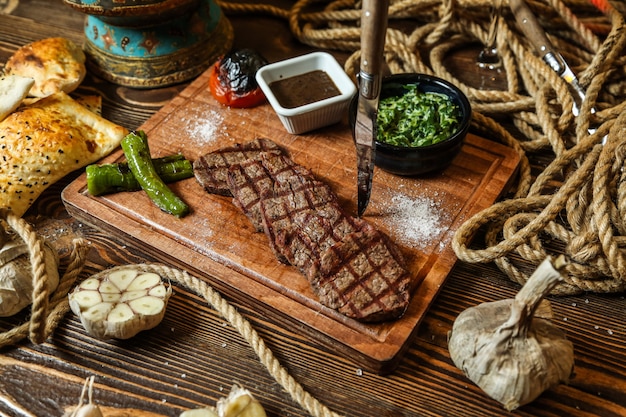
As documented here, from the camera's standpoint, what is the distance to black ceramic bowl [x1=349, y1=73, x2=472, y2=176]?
3.17m

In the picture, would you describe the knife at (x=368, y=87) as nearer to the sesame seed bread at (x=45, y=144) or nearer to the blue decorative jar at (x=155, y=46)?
the sesame seed bread at (x=45, y=144)

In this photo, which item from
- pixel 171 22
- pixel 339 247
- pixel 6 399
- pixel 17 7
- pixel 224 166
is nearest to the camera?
pixel 6 399

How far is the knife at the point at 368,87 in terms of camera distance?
253 cm

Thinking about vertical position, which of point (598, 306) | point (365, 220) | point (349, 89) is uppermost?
point (349, 89)

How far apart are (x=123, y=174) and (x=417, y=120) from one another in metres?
1.57

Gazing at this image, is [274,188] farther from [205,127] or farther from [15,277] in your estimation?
[15,277]

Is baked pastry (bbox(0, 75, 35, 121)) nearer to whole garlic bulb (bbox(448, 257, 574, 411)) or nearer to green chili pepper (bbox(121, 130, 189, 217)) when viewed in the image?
green chili pepper (bbox(121, 130, 189, 217))

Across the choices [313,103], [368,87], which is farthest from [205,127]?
[368,87]

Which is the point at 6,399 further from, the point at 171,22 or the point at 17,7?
the point at 17,7

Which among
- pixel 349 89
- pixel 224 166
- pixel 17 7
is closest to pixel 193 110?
pixel 224 166

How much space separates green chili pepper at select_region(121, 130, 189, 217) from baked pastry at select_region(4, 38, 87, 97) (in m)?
0.73

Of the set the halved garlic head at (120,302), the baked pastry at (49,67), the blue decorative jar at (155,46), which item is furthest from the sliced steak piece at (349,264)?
the baked pastry at (49,67)

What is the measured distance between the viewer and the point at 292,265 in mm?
2986

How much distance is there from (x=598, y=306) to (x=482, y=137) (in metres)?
1.21
